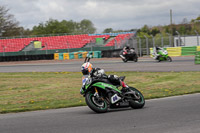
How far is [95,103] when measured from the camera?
762 cm

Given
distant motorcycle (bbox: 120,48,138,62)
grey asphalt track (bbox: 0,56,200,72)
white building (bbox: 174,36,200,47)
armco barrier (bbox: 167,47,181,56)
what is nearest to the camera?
grey asphalt track (bbox: 0,56,200,72)

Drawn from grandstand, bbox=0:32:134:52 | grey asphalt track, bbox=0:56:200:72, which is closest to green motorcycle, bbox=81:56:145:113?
grey asphalt track, bbox=0:56:200:72

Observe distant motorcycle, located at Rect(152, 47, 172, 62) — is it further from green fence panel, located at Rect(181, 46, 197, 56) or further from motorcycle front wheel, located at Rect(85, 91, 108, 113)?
motorcycle front wheel, located at Rect(85, 91, 108, 113)

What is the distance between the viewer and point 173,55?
3444 cm

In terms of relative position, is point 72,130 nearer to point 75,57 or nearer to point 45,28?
point 75,57

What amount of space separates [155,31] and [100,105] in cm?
9046

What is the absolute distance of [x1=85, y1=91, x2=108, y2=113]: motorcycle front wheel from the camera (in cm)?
754

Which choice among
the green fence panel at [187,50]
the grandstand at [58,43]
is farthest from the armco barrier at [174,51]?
the grandstand at [58,43]

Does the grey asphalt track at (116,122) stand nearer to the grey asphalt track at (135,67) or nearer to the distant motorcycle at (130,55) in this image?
the grey asphalt track at (135,67)

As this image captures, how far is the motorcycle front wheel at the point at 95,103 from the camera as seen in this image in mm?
7536

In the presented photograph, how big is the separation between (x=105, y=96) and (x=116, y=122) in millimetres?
1611

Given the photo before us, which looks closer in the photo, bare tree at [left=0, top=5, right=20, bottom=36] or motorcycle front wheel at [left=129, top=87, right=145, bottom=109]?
motorcycle front wheel at [left=129, top=87, right=145, bottom=109]

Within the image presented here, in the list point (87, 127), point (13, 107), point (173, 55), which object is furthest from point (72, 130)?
point (173, 55)

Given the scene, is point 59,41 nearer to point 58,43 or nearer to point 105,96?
point 58,43
